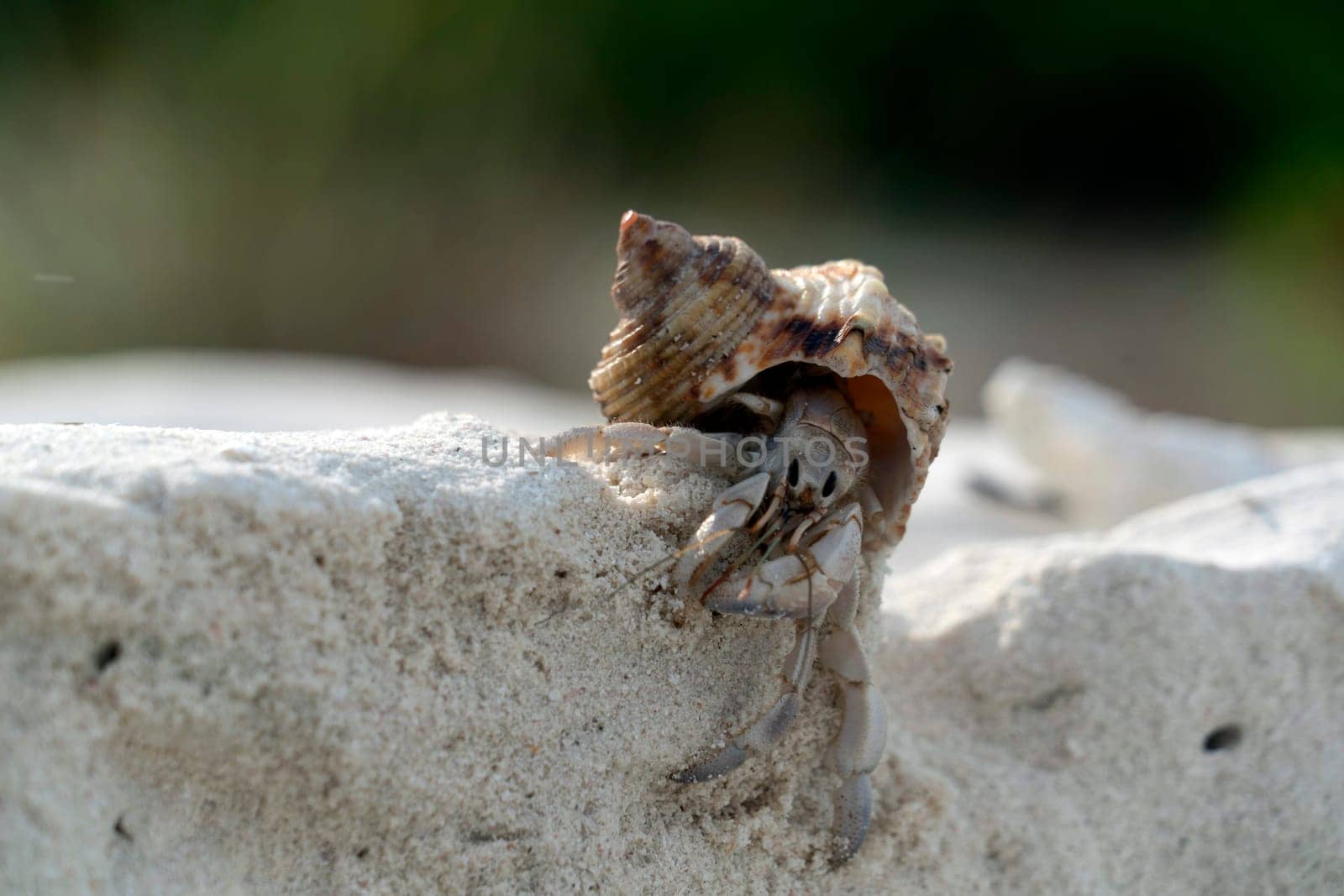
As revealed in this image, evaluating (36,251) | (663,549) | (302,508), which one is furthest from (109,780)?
(36,251)

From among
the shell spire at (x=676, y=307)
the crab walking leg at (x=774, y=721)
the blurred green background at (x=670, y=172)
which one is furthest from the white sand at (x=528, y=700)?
the blurred green background at (x=670, y=172)

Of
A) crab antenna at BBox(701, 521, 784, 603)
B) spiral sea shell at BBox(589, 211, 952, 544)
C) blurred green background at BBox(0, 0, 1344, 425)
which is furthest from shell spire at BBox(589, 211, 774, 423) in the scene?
blurred green background at BBox(0, 0, 1344, 425)

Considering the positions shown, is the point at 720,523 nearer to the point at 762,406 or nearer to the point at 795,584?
the point at 795,584

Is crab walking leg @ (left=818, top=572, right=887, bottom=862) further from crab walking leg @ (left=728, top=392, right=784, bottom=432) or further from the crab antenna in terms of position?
crab walking leg @ (left=728, top=392, right=784, bottom=432)

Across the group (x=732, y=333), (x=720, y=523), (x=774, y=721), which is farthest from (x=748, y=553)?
(x=732, y=333)

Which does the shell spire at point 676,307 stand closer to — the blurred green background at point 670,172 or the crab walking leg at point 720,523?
the crab walking leg at point 720,523

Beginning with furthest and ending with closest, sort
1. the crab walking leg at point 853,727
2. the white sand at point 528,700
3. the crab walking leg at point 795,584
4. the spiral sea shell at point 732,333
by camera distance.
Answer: the spiral sea shell at point 732,333, the crab walking leg at point 853,727, the crab walking leg at point 795,584, the white sand at point 528,700

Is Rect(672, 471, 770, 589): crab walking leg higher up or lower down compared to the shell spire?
lower down
